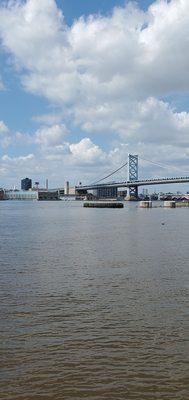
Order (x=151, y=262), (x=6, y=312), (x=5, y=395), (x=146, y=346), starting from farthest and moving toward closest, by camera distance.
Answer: (x=151, y=262)
(x=6, y=312)
(x=146, y=346)
(x=5, y=395)

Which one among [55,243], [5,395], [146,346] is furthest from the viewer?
[55,243]

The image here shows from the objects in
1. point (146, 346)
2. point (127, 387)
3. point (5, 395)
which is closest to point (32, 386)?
point (5, 395)

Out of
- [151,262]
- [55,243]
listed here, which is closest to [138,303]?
[151,262]

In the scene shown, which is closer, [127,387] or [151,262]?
[127,387]

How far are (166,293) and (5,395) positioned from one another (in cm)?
984

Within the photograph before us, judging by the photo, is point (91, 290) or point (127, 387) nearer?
point (127, 387)

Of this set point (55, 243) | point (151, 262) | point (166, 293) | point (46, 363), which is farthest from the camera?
point (55, 243)

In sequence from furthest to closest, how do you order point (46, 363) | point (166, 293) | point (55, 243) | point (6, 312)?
point (55, 243)
point (166, 293)
point (6, 312)
point (46, 363)

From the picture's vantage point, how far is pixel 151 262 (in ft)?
83.8

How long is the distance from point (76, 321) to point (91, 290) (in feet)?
13.9

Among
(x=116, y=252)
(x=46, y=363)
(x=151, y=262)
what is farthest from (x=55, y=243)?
(x=46, y=363)

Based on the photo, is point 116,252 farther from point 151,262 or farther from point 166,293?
point 166,293

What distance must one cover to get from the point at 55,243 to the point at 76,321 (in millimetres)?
22979

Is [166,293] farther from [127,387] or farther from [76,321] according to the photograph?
[127,387]
